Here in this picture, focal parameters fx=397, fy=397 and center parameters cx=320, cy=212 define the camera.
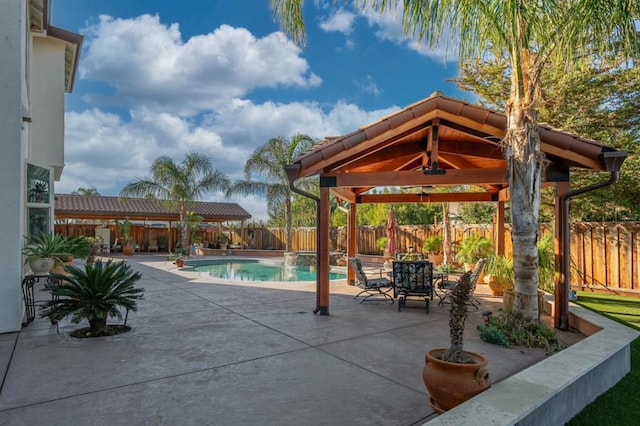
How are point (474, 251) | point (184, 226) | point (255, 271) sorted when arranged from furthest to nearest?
point (184, 226)
point (255, 271)
point (474, 251)

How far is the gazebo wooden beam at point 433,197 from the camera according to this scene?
1166 centimetres

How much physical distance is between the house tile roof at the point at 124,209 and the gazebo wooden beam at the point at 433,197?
14.9 m

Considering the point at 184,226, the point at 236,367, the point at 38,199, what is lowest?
the point at 236,367

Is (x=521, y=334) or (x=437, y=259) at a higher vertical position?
(x=437, y=259)

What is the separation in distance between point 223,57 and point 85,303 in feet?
33.6

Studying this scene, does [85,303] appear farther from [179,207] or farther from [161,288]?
[179,207]

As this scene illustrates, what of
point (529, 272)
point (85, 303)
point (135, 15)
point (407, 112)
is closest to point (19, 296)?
point (85, 303)

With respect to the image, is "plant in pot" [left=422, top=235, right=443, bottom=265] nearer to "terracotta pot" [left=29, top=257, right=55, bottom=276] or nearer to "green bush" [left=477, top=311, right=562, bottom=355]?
"green bush" [left=477, top=311, right=562, bottom=355]

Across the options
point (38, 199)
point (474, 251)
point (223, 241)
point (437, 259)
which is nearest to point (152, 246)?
point (223, 241)

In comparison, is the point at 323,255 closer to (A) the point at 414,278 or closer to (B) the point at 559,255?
(A) the point at 414,278

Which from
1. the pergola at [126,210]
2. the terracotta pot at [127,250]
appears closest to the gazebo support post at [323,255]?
the pergola at [126,210]

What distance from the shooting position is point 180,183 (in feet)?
74.9

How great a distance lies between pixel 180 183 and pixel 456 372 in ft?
71.3

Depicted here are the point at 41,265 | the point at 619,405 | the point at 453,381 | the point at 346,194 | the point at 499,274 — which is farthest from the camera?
the point at 346,194
